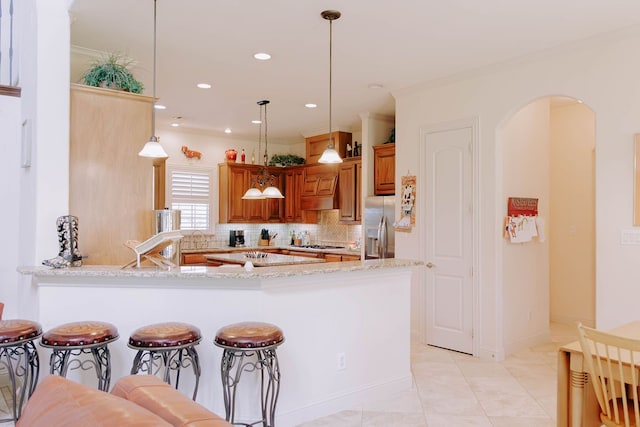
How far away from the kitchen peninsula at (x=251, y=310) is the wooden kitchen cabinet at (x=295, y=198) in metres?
4.79

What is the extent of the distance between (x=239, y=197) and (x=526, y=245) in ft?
15.5

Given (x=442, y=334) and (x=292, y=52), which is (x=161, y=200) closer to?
(x=292, y=52)

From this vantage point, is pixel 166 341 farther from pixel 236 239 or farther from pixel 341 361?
pixel 236 239

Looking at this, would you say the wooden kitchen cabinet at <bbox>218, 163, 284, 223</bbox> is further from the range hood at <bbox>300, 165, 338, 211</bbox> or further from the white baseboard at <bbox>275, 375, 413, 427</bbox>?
the white baseboard at <bbox>275, 375, 413, 427</bbox>

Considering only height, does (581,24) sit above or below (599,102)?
above

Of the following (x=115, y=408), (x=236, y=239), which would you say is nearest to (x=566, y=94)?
(x=115, y=408)

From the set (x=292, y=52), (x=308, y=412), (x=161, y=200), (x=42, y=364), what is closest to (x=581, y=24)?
(x=292, y=52)

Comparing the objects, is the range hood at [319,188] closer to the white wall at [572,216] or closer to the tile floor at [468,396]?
the white wall at [572,216]

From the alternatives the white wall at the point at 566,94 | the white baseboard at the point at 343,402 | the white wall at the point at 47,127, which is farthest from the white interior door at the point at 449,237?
the white wall at the point at 47,127

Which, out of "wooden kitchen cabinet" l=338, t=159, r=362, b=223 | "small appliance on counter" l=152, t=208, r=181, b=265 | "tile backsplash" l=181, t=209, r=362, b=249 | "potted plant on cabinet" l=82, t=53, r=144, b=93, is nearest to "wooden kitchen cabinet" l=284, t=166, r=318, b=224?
"tile backsplash" l=181, t=209, r=362, b=249

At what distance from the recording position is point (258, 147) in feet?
28.4

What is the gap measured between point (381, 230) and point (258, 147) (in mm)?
3731

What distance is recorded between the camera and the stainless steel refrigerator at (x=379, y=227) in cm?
570

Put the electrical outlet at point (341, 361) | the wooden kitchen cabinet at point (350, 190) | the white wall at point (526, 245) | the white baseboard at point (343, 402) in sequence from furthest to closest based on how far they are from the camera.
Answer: the wooden kitchen cabinet at point (350, 190), the white wall at point (526, 245), the electrical outlet at point (341, 361), the white baseboard at point (343, 402)
